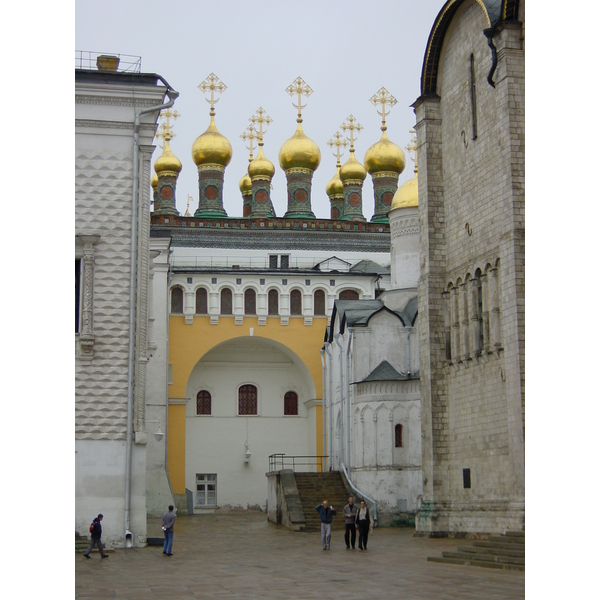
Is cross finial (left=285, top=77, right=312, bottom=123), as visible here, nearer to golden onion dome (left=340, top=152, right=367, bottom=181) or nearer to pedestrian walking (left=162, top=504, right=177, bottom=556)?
golden onion dome (left=340, top=152, right=367, bottom=181)

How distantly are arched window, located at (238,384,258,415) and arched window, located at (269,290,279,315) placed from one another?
3470 millimetres

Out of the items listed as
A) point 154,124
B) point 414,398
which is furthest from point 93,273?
point 414,398

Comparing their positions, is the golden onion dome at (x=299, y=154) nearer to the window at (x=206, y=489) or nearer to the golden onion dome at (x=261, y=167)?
the golden onion dome at (x=261, y=167)

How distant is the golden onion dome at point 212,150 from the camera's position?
42.9 meters

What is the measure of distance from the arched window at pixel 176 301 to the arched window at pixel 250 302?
2.18 m

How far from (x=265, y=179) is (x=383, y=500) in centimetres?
2103

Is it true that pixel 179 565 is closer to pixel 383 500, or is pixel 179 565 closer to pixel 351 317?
Result: pixel 383 500

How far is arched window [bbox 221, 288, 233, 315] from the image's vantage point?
33812 mm

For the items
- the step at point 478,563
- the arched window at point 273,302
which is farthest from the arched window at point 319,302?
the step at point 478,563

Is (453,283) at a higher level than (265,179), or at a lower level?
lower

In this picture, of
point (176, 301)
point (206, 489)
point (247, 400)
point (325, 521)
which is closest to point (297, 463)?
point (247, 400)

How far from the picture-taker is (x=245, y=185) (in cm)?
4947

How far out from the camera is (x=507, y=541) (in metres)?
14.4

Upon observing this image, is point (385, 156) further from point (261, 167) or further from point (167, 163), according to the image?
point (167, 163)
